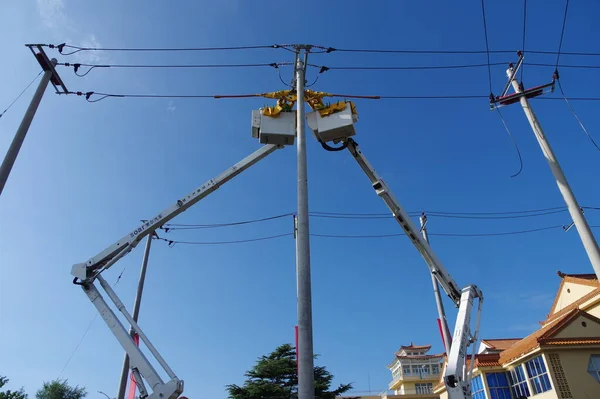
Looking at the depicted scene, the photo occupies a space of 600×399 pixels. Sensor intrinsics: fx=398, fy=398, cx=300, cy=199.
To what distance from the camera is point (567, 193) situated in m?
10.9

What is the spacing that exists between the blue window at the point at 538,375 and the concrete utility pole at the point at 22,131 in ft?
79.7

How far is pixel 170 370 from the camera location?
933 cm

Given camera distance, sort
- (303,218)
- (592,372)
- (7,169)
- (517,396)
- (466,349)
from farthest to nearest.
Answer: (517,396), (592,372), (466,349), (7,169), (303,218)

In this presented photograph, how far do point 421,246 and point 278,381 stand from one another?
19743 mm

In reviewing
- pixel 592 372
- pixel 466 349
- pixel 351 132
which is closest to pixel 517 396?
pixel 592 372

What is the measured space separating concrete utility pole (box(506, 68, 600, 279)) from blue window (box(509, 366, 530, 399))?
1583 cm

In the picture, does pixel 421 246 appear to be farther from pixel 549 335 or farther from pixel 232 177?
pixel 549 335

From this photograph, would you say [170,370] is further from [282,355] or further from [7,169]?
[282,355]

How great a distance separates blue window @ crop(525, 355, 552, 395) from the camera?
20500 millimetres

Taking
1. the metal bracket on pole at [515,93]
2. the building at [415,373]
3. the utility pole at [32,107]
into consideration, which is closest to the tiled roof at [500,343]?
the building at [415,373]

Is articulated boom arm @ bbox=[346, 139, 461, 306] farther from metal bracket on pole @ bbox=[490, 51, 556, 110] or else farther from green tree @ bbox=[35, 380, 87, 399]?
green tree @ bbox=[35, 380, 87, 399]

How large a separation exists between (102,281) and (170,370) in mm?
3325

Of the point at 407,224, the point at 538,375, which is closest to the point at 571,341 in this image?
the point at 538,375

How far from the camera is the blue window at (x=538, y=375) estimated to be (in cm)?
2050
